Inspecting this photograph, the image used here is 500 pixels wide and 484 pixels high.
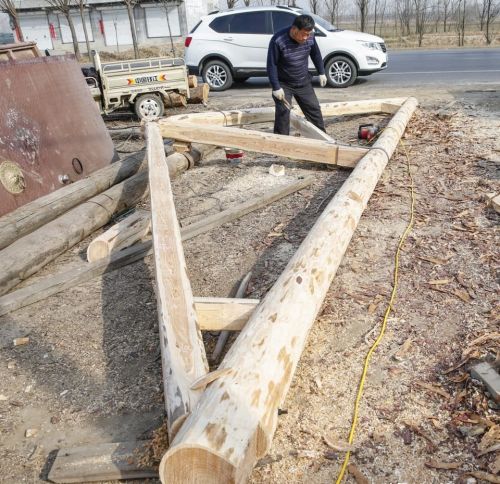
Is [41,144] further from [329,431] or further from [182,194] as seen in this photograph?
[329,431]

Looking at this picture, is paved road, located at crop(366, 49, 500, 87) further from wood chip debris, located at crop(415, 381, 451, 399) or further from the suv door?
wood chip debris, located at crop(415, 381, 451, 399)

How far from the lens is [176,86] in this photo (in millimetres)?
10688

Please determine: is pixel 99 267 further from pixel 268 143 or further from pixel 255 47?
pixel 255 47

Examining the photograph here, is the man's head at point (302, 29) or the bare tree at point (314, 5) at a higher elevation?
the bare tree at point (314, 5)

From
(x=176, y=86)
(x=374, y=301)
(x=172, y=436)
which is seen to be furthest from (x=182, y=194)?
(x=176, y=86)

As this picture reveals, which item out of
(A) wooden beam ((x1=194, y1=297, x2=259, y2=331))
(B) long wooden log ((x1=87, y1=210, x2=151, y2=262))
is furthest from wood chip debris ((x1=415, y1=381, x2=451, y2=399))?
(B) long wooden log ((x1=87, y1=210, x2=151, y2=262))

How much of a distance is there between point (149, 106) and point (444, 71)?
942 cm

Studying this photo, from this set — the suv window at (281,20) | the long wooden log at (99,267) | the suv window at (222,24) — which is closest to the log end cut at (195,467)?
the long wooden log at (99,267)

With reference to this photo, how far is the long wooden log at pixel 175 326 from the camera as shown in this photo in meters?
2.11

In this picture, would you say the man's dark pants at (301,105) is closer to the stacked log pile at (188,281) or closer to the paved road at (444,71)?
the stacked log pile at (188,281)

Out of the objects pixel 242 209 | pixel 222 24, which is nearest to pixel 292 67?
pixel 242 209

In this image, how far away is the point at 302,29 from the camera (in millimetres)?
6809

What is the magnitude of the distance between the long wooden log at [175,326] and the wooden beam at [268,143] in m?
2.74

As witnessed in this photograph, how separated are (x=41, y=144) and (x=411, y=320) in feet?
14.6
